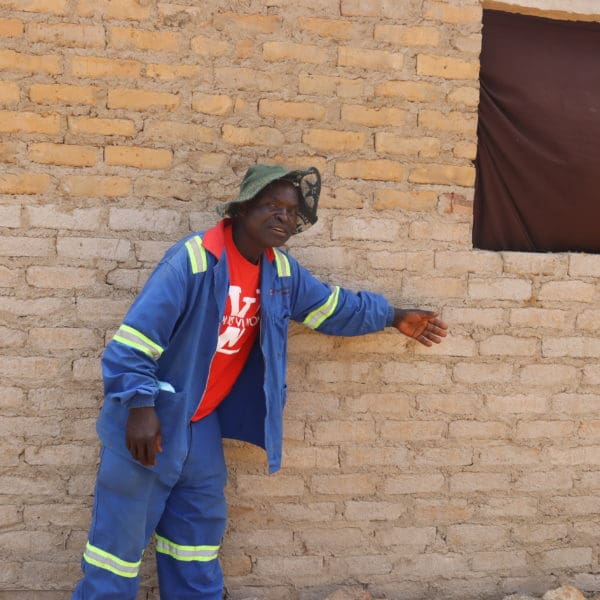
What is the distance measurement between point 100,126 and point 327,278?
1240 mm

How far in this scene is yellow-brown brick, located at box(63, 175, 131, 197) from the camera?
9.90 feet

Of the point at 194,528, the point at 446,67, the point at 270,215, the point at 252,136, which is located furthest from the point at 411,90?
the point at 194,528

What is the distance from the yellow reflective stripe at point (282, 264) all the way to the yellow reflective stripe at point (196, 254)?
0.37 m

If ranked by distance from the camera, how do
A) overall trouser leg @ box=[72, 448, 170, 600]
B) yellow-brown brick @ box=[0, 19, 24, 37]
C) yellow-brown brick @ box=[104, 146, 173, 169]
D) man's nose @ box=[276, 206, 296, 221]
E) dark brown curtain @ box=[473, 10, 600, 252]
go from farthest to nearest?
1. dark brown curtain @ box=[473, 10, 600, 252]
2. yellow-brown brick @ box=[104, 146, 173, 169]
3. yellow-brown brick @ box=[0, 19, 24, 37]
4. man's nose @ box=[276, 206, 296, 221]
5. overall trouser leg @ box=[72, 448, 170, 600]

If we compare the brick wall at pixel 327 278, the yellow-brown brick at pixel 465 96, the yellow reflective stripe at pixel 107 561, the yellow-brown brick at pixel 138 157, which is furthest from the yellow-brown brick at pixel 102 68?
the yellow reflective stripe at pixel 107 561

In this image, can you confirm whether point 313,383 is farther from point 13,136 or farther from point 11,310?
point 13,136

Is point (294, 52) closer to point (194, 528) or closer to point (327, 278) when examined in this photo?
point (327, 278)

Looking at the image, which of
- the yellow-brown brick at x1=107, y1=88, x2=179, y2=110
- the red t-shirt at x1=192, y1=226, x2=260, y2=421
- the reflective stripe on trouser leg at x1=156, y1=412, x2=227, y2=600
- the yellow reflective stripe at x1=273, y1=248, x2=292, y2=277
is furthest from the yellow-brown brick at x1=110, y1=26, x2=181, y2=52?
the reflective stripe on trouser leg at x1=156, y1=412, x2=227, y2=600

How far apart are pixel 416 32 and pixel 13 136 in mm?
1906

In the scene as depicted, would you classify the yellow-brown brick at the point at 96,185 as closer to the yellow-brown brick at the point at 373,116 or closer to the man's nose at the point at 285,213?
the man's nose at the point at 285,213

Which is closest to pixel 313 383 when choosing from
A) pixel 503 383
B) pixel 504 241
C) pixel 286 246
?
pixel 286 246

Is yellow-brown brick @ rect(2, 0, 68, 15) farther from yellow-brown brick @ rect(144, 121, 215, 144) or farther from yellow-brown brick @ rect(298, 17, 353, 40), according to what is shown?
yellow-brown brick @ rect(298, 17, 353, 40)

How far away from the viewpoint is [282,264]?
288cm

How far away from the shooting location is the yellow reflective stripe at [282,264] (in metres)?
2.86
